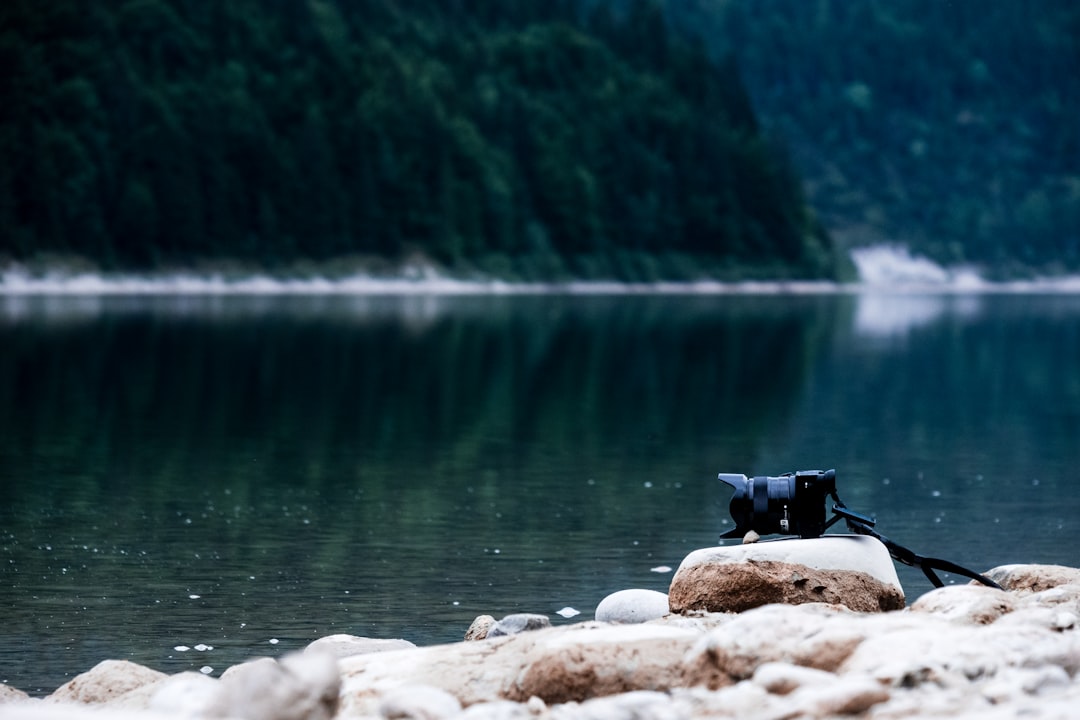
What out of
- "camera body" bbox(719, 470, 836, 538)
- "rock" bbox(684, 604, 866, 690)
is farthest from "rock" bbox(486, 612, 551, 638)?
"rock" bbox(684, 604, 866, 690)

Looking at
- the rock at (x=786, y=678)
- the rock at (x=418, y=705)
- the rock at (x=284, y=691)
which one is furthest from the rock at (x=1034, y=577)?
the rock at (x=284, y=691)

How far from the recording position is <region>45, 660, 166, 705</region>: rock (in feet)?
39.0

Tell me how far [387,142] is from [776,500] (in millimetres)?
139063

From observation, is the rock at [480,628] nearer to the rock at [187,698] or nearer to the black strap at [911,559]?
the black strap at [911,559]

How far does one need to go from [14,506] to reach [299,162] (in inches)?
4769

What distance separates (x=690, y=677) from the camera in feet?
33.0

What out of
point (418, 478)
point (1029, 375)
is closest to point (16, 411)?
point (418, 478)

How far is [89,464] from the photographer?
2719 centimetres

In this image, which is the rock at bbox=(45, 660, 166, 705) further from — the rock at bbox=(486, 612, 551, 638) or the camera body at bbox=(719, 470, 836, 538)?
the camera body at bbox=(719, 470, 836, 538)

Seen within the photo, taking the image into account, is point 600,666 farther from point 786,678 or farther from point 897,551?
point 897,551

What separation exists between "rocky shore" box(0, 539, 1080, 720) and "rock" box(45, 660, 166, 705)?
0.01 meters

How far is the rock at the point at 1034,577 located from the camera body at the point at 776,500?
86.9 inches

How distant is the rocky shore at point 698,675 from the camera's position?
9.12 metres

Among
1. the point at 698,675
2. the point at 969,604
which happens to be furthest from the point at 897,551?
the point at 698,675
